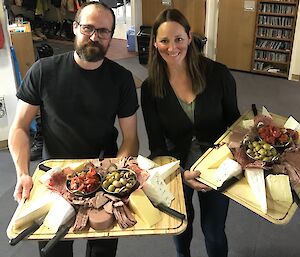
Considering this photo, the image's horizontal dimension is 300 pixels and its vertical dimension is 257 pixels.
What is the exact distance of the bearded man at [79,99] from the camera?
5.28 ft

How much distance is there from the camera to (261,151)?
1.54 metres

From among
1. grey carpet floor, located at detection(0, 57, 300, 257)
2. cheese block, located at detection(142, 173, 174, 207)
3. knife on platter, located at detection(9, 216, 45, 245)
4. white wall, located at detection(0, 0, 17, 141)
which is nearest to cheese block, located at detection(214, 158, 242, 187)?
cheese block, located at detection(142, 173, 174, 207)

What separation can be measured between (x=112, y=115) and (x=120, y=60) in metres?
4.32

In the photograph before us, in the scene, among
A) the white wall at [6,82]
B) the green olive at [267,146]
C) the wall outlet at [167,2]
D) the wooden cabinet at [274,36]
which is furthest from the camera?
the wall outlet at [167,2]

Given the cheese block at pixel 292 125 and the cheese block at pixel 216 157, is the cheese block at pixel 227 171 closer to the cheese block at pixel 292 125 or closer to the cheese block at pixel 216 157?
the cheese block at pixel 216 157

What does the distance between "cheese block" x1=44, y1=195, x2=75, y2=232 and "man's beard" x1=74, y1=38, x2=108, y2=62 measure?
635 mm

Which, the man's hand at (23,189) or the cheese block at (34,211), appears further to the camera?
the man's hand at (23,189)

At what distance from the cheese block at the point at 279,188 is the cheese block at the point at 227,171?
5.0 inches

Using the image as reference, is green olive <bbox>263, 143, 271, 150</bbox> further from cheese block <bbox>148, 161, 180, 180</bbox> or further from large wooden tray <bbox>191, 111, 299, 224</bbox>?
cheese block <bbox>148, 161, 180, 180</bbox>

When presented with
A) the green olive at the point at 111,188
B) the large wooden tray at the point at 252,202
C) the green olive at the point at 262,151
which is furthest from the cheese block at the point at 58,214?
the green olive at the point at 262,151

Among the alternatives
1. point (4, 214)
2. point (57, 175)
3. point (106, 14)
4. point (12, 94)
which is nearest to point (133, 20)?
point (12, 94)

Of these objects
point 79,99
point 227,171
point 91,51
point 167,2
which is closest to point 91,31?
point 91,51

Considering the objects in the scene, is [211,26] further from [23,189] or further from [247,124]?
[23,189]

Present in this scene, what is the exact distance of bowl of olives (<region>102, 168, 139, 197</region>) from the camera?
4.43 feet
